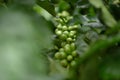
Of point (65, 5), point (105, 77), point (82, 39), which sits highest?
point (65, 5)

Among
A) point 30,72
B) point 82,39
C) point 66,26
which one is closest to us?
point 30,72

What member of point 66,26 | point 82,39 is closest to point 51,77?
point 82,39

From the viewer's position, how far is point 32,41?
0.33 m

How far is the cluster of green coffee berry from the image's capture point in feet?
2.47

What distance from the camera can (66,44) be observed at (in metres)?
0.80

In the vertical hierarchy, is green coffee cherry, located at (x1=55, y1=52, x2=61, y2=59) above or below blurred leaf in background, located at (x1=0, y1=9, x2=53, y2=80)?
above

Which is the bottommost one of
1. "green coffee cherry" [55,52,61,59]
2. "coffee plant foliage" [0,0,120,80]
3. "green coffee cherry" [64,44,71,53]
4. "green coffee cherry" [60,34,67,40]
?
"coffee plant foliage" [0,0,120,80]

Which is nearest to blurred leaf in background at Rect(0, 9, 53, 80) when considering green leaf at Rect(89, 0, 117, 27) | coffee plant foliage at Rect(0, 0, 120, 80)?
coffee plant foliage at Rect(0, 0, 120, 80)

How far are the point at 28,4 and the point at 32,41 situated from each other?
0.26 feet

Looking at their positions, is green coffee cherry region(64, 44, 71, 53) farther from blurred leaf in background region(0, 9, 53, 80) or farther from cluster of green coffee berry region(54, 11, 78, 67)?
blurred leaf in background region(0, 9, 53, 80)

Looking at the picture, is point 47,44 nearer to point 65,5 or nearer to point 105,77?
point 105,77

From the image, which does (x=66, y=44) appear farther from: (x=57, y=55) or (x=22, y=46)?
(x=22, y=46)

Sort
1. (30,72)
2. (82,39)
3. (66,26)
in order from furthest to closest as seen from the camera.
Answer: (66,26), (82,39), (30,72)

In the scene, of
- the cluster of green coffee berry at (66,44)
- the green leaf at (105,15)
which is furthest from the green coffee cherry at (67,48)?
the green leaf at (105,15)
